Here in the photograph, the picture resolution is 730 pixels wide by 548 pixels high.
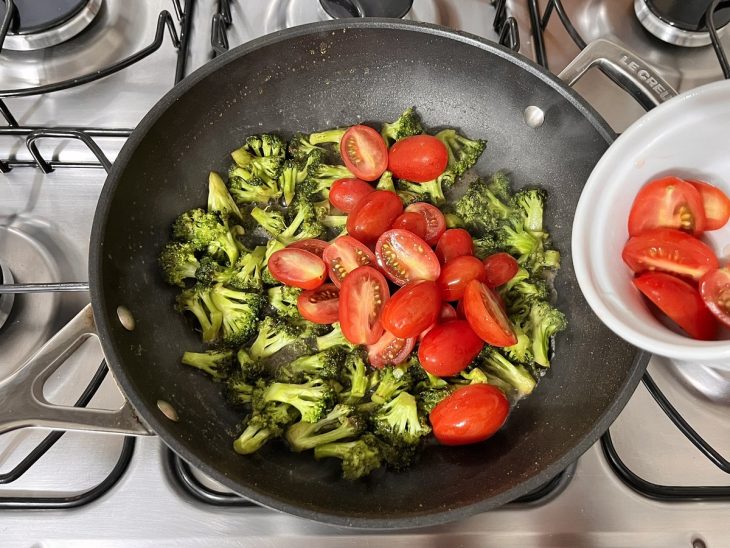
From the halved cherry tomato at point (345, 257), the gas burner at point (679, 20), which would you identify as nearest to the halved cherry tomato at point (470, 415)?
the halved cherry tomato at point (345, 257)

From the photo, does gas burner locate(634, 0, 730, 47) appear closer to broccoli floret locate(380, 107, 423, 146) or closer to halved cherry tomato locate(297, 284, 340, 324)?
broccoli floret locate(380, 107, 423, 146)

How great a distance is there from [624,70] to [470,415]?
791 millimetres

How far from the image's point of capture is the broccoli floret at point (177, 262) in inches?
50.8

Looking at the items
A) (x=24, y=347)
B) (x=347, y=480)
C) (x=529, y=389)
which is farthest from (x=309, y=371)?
(x=24, y=347)

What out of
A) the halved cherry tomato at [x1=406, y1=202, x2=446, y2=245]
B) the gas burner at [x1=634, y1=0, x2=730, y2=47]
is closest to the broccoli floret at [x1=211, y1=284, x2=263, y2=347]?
the halved cherry tomato at [x1=406, y1=202, x2=446, y2=245]

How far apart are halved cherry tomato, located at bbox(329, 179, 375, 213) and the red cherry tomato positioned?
0.12 metres

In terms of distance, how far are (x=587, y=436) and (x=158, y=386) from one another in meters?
0.84

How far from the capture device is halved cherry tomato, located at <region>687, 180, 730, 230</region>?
3.23 feet

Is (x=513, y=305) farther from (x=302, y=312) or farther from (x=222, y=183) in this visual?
(x=222, y=183)

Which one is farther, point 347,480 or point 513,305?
point 513,305

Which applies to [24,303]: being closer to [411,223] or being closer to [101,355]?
[101,355]

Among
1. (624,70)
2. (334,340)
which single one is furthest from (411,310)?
(624,70)

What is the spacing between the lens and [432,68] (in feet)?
4.65

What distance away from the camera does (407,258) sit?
1.28m
